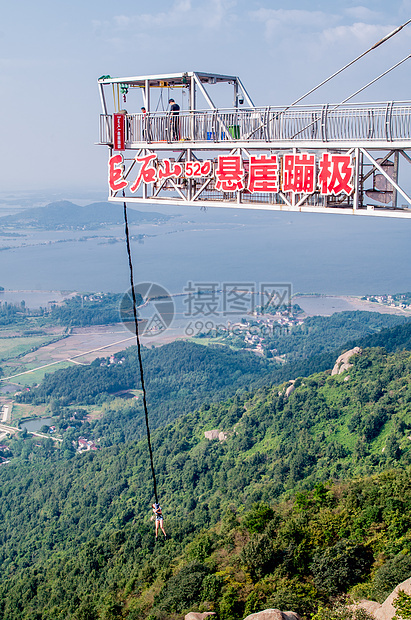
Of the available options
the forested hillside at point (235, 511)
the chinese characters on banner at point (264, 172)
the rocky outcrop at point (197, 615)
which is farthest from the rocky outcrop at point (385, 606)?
the chinese characters on banner at point (264, 172)

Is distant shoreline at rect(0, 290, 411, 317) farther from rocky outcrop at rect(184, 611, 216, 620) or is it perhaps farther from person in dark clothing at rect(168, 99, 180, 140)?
person in dark clothing at rect(168, 99, 180, 140)

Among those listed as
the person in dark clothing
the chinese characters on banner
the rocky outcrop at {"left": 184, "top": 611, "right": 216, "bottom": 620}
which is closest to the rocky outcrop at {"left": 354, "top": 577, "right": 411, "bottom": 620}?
the rocky outcrop at {"left": 184, "top": 611, "right": 216, "bottom": 620}

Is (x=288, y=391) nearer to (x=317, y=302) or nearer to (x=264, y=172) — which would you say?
(x=264, y=172)

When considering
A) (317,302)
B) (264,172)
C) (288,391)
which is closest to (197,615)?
(264,172)

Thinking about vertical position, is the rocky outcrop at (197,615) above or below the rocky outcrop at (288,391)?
above

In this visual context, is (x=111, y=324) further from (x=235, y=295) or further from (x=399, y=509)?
(x=399, y=509)

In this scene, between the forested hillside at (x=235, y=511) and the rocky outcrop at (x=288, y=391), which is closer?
the forested hillside at (x=235, y=511)

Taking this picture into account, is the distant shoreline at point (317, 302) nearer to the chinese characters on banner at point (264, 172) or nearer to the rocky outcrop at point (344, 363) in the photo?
the rocky outcrop at point (344, 363)
